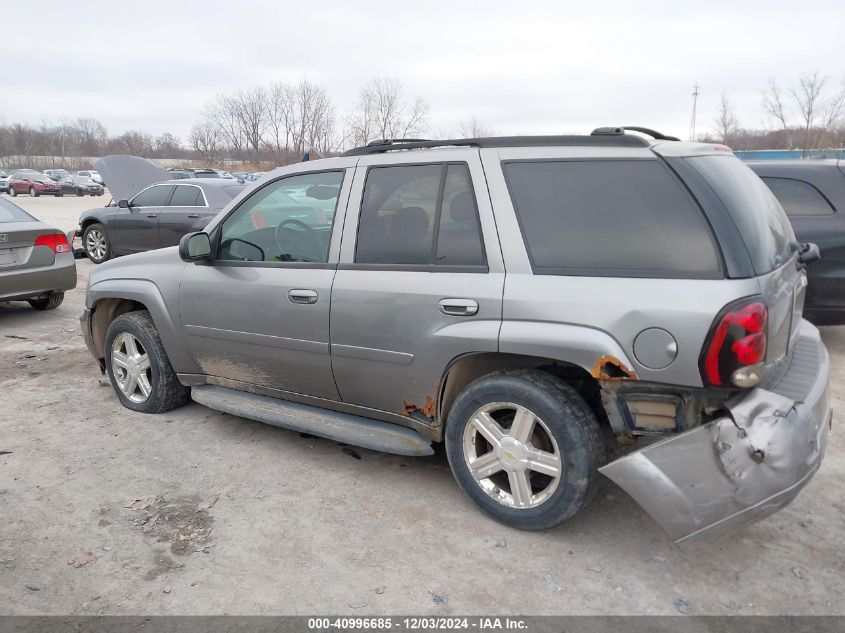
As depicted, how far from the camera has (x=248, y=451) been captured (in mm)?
4133

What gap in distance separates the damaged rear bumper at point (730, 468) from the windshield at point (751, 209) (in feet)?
1.93

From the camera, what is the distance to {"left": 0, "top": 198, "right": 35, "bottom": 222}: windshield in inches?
296

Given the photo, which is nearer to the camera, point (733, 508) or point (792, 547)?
point (733, 508)

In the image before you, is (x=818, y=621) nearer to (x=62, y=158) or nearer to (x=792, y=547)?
(x=792, y=547)

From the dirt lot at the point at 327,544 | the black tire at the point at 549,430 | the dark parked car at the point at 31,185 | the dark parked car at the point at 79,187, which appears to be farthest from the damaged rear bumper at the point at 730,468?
the dark parked car at the point at 79,187

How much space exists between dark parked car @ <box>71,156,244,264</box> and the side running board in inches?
251

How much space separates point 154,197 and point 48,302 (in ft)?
13.2

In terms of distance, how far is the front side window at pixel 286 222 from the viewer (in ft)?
12.4

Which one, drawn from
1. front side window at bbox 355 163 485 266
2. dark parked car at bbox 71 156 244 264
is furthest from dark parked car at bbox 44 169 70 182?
front side window at bbox 355 163 485 266

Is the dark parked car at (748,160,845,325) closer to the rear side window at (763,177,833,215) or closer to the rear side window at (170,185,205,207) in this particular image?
the rear side window at (763,177,833,215)

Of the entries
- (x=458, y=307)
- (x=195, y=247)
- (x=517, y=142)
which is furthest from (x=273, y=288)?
(x=517, y=142)

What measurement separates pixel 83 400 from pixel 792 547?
4792 mm

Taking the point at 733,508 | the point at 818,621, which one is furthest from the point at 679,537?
the point at 818,621

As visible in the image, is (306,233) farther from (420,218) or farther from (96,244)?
(96,244)
